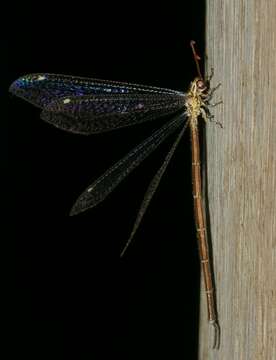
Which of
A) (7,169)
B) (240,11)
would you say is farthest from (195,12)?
(240,11)

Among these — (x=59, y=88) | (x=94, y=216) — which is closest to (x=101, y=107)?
(x=59, y=88)

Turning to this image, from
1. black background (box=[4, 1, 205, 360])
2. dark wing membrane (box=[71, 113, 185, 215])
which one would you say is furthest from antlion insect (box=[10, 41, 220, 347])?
black background (box=[4, 1, 205, 360])

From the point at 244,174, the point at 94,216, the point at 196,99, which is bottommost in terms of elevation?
the point at 94,216

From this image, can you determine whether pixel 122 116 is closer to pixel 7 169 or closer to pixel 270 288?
pixel 270 288

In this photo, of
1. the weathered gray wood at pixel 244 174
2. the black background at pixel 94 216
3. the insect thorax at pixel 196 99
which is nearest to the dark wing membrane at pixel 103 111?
the insect thorax at pixel 196 99

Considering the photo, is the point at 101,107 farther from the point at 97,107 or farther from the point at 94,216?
the point at 94,216

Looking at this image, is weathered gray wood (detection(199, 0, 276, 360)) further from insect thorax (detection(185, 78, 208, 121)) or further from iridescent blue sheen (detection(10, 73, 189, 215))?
iridescent blue sheen (detection(10, 73, 189, 215))
